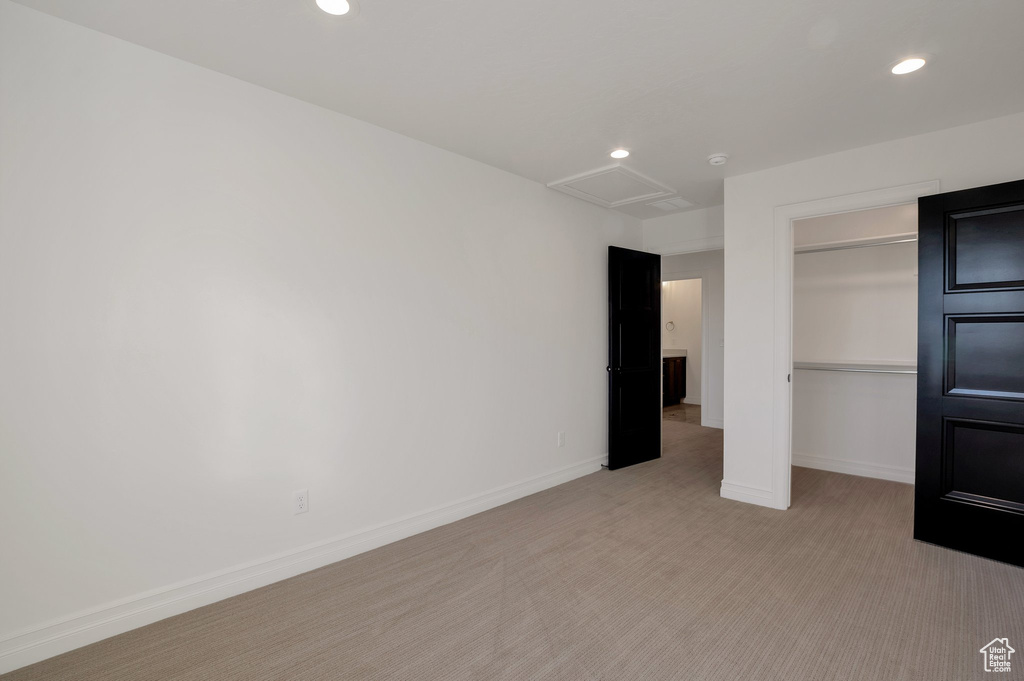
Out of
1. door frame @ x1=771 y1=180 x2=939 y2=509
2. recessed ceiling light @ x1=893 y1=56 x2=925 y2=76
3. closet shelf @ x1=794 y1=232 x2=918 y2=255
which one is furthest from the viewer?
closet shelf @ x1=794 y1=232 x2=918 y2=255

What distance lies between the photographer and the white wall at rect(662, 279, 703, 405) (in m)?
8.74

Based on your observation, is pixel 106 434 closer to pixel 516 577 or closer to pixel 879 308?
pixel 516 577

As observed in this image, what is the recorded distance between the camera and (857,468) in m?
4.53

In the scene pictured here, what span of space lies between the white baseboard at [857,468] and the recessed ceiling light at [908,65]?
11.4 ft

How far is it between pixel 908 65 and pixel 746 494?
299 centimetres

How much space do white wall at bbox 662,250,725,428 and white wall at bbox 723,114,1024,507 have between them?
3.00 m

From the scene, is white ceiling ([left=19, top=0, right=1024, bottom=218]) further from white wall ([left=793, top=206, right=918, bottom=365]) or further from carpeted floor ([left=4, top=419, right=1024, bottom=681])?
carpeted floor ([left=4, top=419, right=1024, bottom=681])

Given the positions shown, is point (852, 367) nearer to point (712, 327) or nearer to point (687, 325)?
point (712, 327)

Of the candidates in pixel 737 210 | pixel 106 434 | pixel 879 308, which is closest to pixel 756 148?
pixel 737 210

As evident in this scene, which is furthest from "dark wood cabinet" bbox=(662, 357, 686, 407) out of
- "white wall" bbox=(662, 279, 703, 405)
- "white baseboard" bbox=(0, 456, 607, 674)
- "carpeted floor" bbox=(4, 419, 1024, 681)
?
"white baseboard" bbox=(0, 456, 607, 674)

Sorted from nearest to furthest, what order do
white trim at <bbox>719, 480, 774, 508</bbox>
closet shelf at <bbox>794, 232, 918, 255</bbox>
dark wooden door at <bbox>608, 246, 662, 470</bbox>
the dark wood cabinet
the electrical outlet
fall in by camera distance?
1. the electrical outlet
2. white trim at <bbox>719, 480, 774, 508</bbox>
3. closet shelf at <bbox>794, 232, 918, 255</bbox>
4. dark wooden door at <bbox>608, 246, 662, 470</bbox>
5. the dark wood cabinet

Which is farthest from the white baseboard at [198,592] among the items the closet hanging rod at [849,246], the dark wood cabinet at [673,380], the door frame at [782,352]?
the dark wood cabinet at [673,380]

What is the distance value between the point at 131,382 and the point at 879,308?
5645 millimetres

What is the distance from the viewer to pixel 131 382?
2.19 metres
